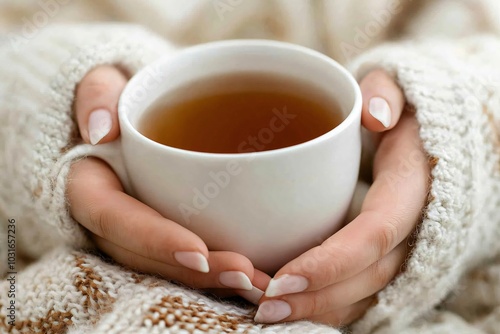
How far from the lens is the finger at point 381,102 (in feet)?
1.65

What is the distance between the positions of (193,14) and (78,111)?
1.28 feet

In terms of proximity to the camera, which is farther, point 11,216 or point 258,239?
point 11,216

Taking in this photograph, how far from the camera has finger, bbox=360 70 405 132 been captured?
0.50m

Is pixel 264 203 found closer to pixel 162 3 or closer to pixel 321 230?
pixel 321 230

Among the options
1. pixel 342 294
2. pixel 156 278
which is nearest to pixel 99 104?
pixel 156 278

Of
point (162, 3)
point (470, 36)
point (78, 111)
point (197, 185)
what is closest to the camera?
point (197, 185)

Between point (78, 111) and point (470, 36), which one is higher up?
point (78, 111)

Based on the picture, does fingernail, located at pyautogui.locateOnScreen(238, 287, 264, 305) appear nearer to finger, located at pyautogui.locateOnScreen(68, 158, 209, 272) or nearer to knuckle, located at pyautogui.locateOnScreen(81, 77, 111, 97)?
finger, located at pyautogui.locateOnScreen(68, 158, 209, 272)

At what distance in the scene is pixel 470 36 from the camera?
73cm

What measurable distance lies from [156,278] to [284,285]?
0.11 metres

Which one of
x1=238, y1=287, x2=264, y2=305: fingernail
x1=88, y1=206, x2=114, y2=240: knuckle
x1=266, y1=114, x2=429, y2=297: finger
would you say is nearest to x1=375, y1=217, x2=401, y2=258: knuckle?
x1=266, y1=114, x2=429, y2=297: finger

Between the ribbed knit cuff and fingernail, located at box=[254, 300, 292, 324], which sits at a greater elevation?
the ribbed knit cuff

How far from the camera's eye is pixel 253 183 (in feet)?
1.33

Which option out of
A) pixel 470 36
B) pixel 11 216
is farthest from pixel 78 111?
pixel 470 36
